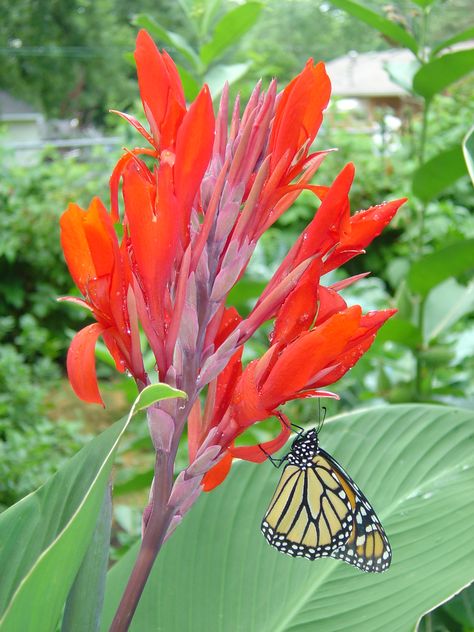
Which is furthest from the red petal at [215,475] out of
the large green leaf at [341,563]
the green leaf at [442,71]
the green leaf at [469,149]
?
the green leaf at [442,71]

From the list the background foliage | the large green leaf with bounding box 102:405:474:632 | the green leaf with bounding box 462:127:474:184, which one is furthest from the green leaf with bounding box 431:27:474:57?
the large green leaf with bounding box 102:405:474:632

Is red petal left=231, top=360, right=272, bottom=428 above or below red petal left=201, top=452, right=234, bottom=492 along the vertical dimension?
above

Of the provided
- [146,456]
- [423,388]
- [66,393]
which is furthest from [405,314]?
[66,393]

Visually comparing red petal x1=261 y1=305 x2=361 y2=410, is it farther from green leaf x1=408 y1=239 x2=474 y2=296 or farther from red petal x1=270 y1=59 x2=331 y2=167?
green leaf x1=408 y1=239 x2=474 y2=296

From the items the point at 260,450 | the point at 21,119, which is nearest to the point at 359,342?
the point at 260,450

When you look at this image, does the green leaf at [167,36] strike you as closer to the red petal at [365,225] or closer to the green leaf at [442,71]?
the green leaf at [442,71]

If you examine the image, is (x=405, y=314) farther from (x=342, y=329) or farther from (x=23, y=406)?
(x=23, y=406)
